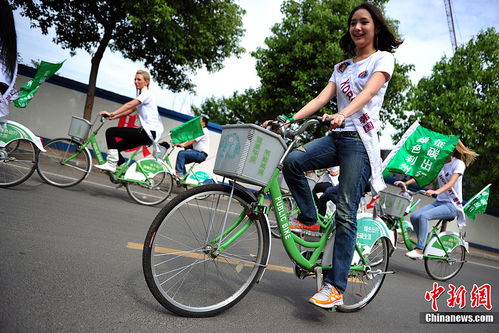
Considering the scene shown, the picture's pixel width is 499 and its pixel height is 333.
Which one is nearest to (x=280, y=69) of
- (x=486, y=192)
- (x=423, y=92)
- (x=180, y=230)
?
(x=423, y=92)

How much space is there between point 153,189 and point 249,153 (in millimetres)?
4574

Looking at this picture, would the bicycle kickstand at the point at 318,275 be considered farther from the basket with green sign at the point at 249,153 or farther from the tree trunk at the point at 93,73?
the tree trunk at the point at 93,73

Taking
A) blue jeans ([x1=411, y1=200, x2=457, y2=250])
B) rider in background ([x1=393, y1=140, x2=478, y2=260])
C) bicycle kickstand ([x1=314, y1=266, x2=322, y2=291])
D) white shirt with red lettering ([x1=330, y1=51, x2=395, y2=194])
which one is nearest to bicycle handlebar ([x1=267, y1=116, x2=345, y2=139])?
white shirt with red lettering ([x1=330, y1=51, x2=395, y2=194])

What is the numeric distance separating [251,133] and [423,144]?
3.94 metres

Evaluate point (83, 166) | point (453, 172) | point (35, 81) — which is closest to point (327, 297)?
point (453, 172)

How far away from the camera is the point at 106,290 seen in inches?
96.8

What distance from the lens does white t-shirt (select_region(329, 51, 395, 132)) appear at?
2672 millimetres

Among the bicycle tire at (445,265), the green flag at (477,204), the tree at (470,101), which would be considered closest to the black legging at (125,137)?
the bicycle tire at (445,265)

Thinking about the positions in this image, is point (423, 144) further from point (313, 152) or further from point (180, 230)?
point (180, 230)

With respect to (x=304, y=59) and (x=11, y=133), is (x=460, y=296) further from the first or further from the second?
(x=304, y=59)

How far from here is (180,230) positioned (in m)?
2.52

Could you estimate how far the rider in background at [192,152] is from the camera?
7.78 meters

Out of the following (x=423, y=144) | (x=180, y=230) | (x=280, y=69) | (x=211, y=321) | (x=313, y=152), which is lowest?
(x=211, y=321)

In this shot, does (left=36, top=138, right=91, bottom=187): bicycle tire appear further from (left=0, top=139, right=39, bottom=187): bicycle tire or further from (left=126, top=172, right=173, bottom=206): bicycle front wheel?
(left=126, top=172, right=173, bottom=206): bicycle front wheel
